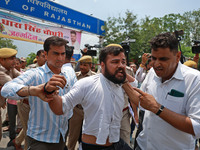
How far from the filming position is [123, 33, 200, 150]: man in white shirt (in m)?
1.43

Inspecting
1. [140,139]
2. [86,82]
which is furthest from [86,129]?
[140,139]

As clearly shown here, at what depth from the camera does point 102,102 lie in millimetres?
1797

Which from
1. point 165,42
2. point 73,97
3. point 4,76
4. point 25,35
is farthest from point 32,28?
point 165,42

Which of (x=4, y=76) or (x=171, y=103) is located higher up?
(x=171, y=103)

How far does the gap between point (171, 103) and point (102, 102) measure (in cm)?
73

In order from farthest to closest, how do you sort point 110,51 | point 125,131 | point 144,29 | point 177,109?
1. point 144,29
2. point 125,131
3. point 110,51
4. point 177,109

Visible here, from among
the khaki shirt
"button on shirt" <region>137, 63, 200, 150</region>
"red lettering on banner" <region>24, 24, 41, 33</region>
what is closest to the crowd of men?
"button on shirt" <region>137, 63, 200, 150</region>

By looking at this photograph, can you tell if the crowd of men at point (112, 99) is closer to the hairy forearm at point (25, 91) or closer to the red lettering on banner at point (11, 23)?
the hairy forearm at point (25, 91)

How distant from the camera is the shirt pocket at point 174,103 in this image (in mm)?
1531

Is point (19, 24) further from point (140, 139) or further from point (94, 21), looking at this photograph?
point (140, 139)

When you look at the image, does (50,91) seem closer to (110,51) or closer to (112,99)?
(112,99)

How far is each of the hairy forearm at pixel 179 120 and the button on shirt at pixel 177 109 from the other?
1.5 inches

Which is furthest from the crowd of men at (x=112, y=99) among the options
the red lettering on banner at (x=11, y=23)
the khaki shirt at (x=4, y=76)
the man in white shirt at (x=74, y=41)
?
the man in white shirt at (x=74, y=41)

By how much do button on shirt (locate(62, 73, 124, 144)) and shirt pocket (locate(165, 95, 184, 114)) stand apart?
1.89 feet
